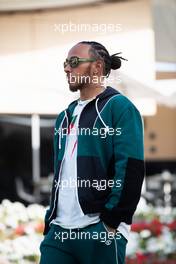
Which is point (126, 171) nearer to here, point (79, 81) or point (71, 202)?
point (71, 202)

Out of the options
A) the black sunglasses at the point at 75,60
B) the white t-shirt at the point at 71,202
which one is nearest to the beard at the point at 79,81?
the black sunglasses at the point at 75,60

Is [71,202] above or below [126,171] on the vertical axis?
below

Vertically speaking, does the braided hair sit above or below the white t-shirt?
above

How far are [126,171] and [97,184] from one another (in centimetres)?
12

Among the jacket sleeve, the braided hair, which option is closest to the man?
the jacket sleeve

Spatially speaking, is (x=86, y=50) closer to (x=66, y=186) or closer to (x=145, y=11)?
(x=66, y=186)

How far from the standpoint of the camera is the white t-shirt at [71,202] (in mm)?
2398

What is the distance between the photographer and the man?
235cm

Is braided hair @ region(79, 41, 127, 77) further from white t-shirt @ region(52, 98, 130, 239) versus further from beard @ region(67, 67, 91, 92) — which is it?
white t-shirt @ region(52, 98, 130, 239)

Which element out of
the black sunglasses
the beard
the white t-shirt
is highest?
the black sunglasses

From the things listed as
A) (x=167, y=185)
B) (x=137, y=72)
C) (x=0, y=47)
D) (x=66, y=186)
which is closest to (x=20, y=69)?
(x=0, y=47)

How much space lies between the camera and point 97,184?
2.40 metres

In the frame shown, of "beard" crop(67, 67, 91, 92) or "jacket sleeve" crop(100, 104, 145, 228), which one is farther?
"beard" crop(67, 67, 91, 92)

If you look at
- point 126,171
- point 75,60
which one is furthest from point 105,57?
point 126,171
